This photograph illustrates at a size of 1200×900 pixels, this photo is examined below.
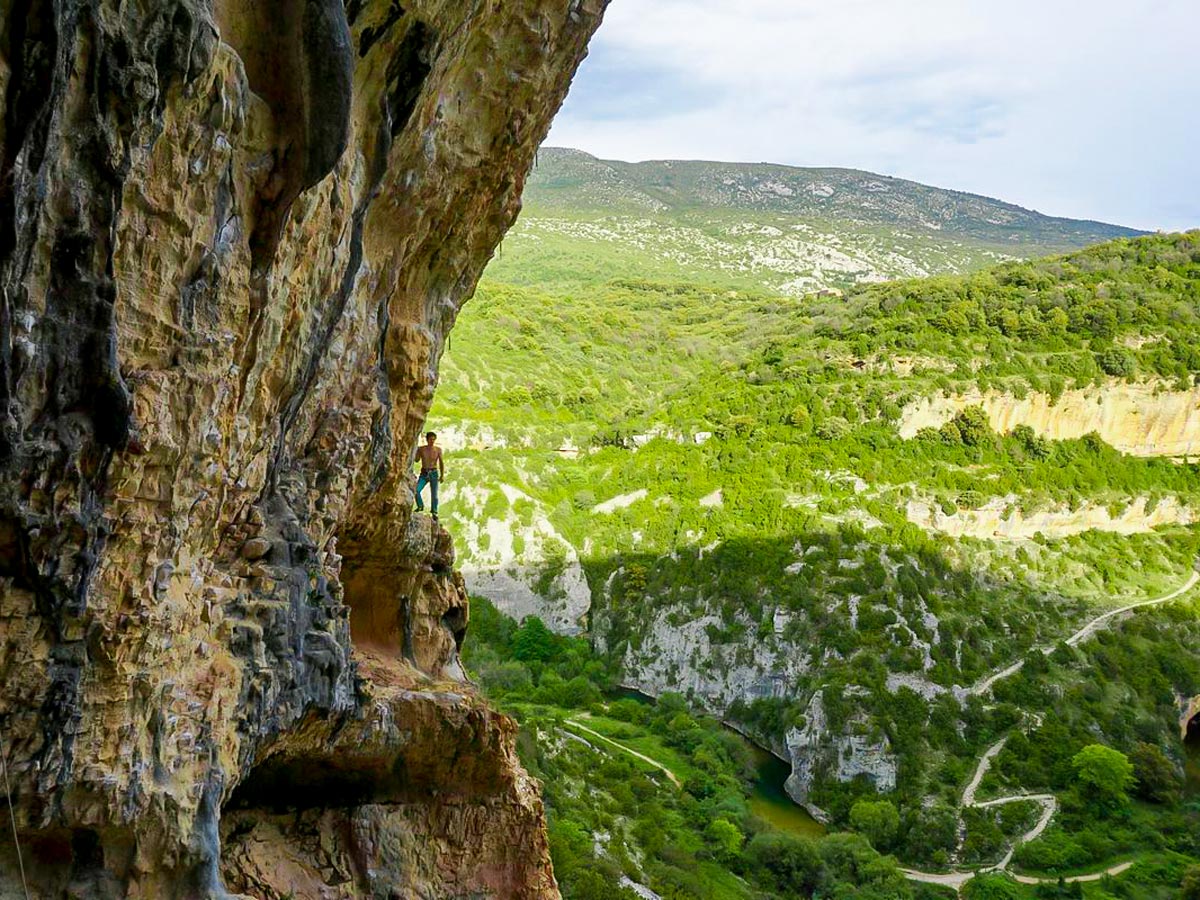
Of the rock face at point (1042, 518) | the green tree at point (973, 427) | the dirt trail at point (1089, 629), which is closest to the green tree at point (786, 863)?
the dirt trail at point (1089, 629)

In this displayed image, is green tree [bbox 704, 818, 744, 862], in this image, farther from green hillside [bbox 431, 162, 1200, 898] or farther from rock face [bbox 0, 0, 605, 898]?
rock face [bbox 0, 0, 605, 898]

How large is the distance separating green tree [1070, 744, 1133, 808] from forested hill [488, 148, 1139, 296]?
82252 millimetres

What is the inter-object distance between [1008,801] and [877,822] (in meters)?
5.20

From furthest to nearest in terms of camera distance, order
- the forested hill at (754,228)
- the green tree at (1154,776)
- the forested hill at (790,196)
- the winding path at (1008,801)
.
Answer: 1. the forested hill at (790,196)
2. the forested hill at (754,228)
3. the green tree at (1154,776)
4. the winding path at (1008,801)

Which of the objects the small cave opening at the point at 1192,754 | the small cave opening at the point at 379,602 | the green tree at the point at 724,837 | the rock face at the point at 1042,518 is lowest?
the green tree at the point at 724,837

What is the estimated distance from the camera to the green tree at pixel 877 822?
3023cm

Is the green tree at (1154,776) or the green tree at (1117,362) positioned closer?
the green tree at (1154,776)

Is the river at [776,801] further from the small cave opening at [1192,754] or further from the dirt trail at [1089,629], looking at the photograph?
the small cave opening at [1192,754]

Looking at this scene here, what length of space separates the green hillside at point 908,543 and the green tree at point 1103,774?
0.23 meters

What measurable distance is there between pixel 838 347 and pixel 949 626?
72.5 ft

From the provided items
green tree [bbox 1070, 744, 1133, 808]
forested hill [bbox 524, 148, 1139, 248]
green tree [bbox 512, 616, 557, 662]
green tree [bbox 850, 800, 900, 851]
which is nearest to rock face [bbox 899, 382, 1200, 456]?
green tree [bbox 1070, 744, 1133, 808]

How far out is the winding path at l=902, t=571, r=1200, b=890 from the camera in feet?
92.4

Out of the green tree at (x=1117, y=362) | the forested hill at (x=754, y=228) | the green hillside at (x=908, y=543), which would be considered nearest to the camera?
the green hillside at (x=908, y=543)

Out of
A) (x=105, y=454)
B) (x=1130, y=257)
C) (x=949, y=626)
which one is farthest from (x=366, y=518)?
(x=1130, y=257)
